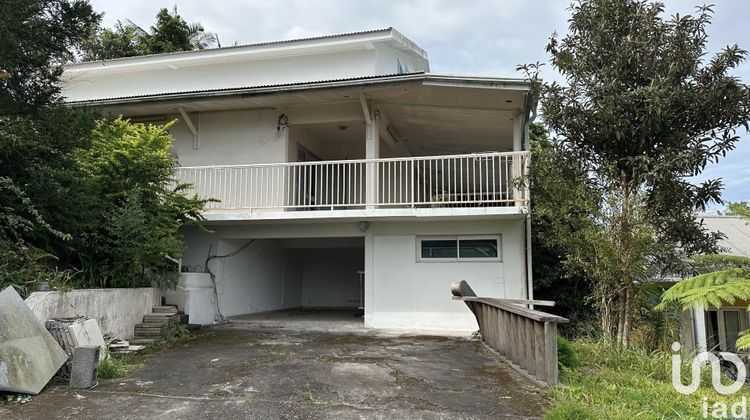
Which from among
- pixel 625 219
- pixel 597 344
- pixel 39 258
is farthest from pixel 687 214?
pixel 39 258

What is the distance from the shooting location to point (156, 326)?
803 cm

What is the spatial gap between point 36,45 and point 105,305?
13.6 ft

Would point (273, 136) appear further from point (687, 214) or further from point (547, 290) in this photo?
point (687, 214)

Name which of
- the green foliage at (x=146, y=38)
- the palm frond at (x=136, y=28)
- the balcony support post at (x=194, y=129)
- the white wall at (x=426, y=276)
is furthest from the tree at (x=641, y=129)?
the palm frond at (x=136, y=28)

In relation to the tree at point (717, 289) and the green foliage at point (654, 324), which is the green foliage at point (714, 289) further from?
the green foliage at point (654, 324)

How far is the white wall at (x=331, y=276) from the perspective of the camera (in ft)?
50.6

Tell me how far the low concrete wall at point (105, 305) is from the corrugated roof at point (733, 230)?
13.0 m

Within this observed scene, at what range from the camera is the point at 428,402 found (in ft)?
15.4

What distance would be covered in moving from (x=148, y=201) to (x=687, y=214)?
893 centimetres

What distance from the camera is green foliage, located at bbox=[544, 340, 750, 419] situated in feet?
13.6

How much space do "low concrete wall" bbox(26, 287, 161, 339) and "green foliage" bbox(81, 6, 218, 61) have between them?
1891 cm

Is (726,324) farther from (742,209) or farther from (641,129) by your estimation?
(641,129)

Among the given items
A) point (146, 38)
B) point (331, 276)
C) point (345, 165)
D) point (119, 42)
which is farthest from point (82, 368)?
point (119, 42)

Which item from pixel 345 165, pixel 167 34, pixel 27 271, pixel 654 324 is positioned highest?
pixel 167 34
